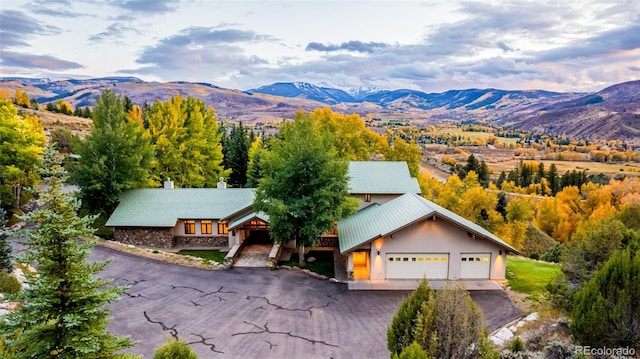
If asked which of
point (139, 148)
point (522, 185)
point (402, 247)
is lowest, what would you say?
point (522, 185)

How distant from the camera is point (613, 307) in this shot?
1075cm

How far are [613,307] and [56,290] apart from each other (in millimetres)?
13617

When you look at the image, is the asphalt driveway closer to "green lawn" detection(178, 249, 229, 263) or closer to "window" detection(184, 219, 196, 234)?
"green lawn" detection(178, 249, 229, 263)

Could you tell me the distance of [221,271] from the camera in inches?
922

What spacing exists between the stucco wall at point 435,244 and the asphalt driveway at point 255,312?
1.87 meters

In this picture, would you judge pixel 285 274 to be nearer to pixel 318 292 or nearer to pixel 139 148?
pixel 318 292

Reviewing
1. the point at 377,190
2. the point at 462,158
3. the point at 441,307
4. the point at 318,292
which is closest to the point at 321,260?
the point at 318,292

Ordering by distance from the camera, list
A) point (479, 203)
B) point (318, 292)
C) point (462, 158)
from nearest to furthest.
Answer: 1. point (318, 292)
2. point (479, 203)
3. point (462, 158)

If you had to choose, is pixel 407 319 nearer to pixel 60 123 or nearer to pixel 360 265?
pixel 360 265

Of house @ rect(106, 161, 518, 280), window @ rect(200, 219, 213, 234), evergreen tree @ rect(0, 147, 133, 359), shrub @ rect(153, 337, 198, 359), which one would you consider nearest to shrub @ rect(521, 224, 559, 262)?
house @ rect(106, 161, 518, 280)

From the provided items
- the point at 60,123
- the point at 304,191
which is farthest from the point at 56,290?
the point at 60,123

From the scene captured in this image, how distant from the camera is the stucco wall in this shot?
2169 cm

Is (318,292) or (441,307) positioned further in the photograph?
(318,292)

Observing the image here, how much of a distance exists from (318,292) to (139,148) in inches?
832
